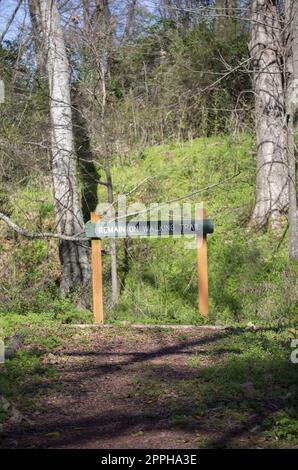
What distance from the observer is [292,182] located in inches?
466

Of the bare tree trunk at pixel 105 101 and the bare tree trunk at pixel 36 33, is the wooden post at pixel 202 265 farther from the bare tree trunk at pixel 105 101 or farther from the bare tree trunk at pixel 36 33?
the bare tree trunk at pixel 36 33

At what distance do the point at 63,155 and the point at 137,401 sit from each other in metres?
7.39

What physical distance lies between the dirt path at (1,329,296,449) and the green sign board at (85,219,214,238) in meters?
1.91

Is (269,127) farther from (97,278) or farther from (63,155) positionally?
(97,278)

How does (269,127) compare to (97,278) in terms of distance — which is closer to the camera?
(97,278)

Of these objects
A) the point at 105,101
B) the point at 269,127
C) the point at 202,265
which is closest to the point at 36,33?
the point at 105,101

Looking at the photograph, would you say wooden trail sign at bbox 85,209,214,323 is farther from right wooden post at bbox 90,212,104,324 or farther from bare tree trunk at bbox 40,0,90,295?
bare tree trunk at bbox 40,0,90,295

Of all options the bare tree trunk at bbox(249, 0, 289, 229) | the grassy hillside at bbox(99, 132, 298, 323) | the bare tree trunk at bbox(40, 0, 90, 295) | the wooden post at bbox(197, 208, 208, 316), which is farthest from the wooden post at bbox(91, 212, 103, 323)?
the bare tree trunk at bbox(249, 0, 289, 229)

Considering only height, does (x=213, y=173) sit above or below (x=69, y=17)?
below

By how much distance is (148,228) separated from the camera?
922 cm

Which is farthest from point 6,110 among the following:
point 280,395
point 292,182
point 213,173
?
point 280,395

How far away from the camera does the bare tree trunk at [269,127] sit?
1298 cm
